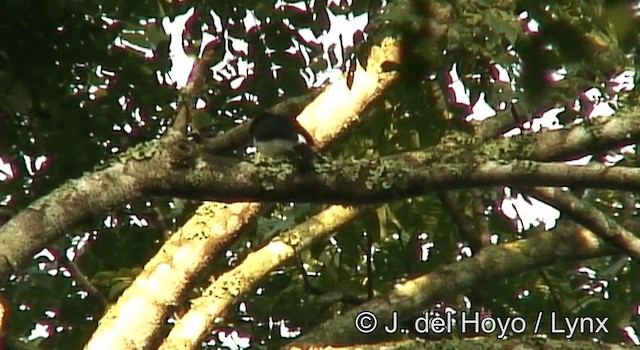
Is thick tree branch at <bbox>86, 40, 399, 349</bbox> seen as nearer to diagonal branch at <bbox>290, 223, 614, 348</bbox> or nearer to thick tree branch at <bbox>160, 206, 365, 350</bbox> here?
thick tree branch at <bbox>160, 206, 365, 350</bbox>

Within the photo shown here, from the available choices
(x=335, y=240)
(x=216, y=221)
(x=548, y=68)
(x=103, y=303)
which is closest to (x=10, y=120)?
(x=103, y=303)

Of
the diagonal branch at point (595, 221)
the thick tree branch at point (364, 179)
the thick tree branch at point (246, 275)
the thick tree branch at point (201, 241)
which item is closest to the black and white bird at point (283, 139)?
the thick tree branch at point (364, 179)

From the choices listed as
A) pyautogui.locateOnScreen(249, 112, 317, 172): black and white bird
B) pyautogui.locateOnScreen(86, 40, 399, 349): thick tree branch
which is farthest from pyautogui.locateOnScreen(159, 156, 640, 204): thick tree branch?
pyautogui.locateOnScreen(86, 40, 399, 349): thick tree branch

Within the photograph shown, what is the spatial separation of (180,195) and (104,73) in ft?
6.08

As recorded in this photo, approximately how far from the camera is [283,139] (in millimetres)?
3104

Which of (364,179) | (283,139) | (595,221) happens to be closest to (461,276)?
(595,221)

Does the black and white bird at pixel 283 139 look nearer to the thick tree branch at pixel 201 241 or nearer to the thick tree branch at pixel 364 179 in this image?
the thick tree branch at pixel 364 179

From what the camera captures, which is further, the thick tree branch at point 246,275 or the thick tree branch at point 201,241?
the thick tree branch at point 246,275

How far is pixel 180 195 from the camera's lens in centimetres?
279

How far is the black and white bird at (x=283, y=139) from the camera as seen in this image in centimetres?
283

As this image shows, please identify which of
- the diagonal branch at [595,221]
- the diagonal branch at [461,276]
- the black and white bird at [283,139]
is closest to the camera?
the black and white bird at [283,139]

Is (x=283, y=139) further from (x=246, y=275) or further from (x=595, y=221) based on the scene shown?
(x=595, y=221)

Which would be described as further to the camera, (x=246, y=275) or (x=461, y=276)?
(x=461, y=276)

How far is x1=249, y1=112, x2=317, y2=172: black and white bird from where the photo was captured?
283 cm
